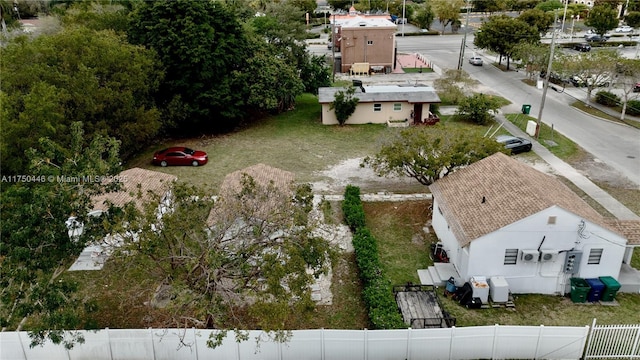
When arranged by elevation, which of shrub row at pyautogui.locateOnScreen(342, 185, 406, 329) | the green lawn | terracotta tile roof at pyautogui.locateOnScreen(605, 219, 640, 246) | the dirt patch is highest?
terracotta tile roof at pyautogui.locateOnScreen(605, 219, 640, 246)

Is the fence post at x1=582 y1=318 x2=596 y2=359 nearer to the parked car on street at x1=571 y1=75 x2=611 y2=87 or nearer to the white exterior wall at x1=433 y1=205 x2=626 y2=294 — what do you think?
the white exterior wall at x1=433 y1=205 x2=626 y2=294

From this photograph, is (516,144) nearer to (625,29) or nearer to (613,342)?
(613,342)

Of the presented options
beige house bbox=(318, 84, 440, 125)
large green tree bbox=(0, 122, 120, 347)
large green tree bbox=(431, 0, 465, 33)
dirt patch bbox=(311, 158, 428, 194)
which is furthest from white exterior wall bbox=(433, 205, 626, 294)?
large green tree bbox=(431, 0, 465, 33)

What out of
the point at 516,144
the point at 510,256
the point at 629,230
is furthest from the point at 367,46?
the point at 510,256

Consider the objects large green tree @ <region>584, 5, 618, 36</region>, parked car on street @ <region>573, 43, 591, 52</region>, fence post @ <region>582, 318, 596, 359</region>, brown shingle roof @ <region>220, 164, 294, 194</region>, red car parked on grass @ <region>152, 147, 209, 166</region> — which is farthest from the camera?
large green tree @ <region>584, 5, 618, 36</region>

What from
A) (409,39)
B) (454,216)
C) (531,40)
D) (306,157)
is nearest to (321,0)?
(409,39)

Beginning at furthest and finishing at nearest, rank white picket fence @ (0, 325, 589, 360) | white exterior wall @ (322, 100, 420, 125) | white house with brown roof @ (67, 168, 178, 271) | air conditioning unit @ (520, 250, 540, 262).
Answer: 1. white exterior wall @ (322, 100, 420, 125)
2. white house with brown roof @ (67, 168, 178, 271)
3. air conditioning unit @ (520, 250, 540, 262)
4. white picket fence @ (0, 325, 589, 360)
